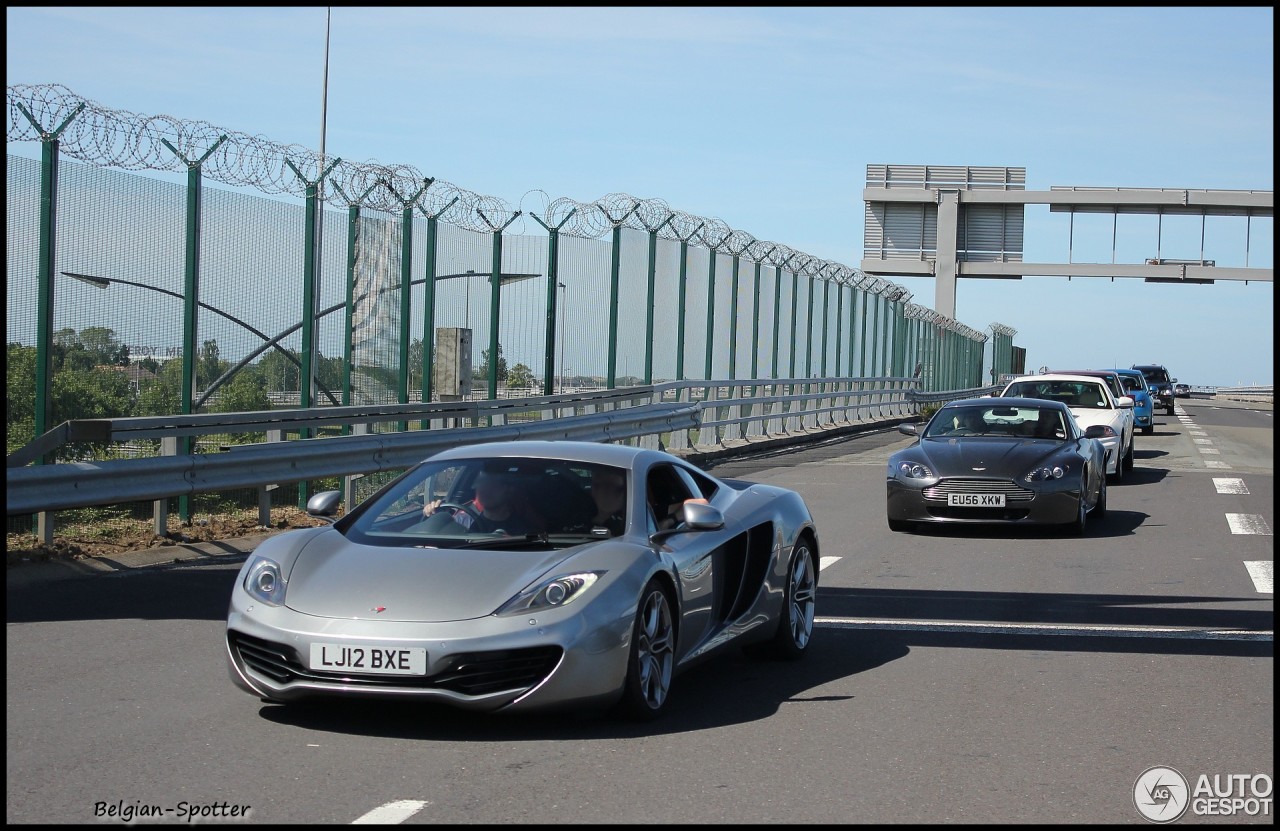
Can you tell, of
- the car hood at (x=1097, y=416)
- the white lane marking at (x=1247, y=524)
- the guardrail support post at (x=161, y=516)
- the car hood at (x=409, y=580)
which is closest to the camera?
the car hood at (x=409, y=580)

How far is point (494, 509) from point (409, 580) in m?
0.91

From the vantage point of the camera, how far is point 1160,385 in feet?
166

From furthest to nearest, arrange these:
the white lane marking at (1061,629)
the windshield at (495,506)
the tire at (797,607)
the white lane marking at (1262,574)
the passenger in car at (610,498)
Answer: the white lane marking at (1262,574) < the white lane marking at (1061,629) < the tire at (797,607) < the passenger in car at (610,498) < the windshield at (495,506)

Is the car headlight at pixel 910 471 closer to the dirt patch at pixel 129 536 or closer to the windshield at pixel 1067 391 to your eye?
the dirt patch at pixel 129 536

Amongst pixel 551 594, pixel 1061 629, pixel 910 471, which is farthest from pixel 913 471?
pixel 551 594

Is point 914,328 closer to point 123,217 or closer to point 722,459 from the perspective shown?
point 722,459

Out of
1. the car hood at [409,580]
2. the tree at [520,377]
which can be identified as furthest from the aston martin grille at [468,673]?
the tree at [520,377]

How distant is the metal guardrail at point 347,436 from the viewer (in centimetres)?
1028

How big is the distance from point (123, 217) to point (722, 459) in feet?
43.0

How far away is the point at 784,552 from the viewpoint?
8203mm

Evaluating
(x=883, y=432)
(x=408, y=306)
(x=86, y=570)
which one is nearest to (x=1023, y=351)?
(x=883, y=432)

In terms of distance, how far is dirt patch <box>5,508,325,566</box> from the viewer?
1095 centimetres

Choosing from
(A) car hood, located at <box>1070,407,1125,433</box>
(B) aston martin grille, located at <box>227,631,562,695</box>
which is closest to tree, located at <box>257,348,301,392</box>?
(B) aston martin grille, located at <box>227,631,562,695</box>

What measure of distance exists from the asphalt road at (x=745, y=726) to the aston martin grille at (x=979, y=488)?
3105mm
